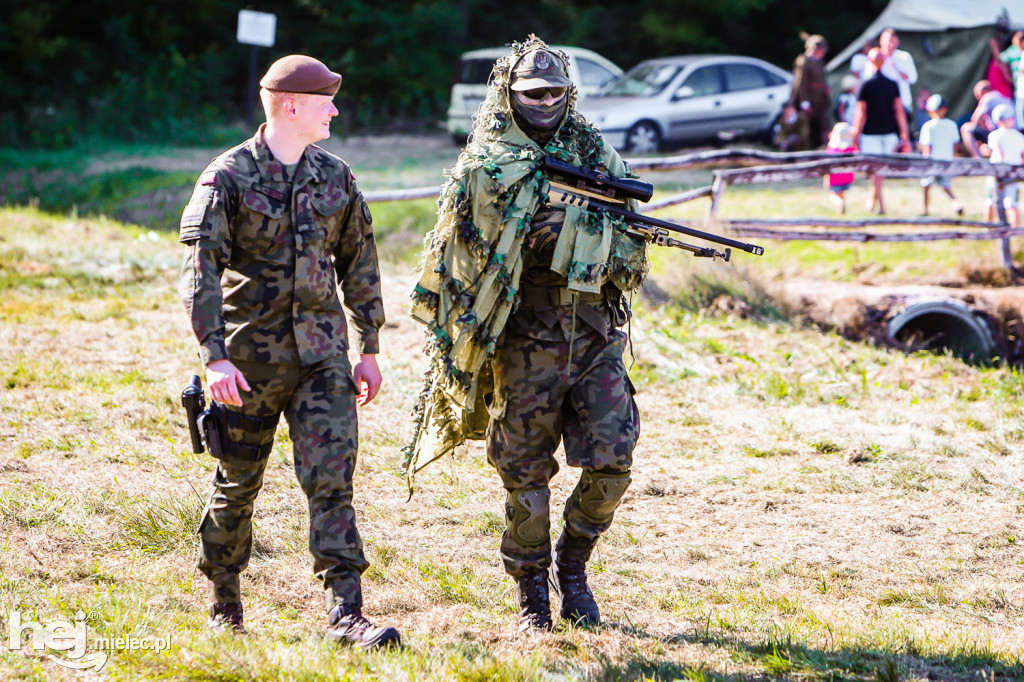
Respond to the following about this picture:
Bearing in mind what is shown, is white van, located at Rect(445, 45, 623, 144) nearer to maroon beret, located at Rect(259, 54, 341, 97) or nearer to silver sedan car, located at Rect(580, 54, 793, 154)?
silver sedan car, located at Rect(580, 54, 793, 154)

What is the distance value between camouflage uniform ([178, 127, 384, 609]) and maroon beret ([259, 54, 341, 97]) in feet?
0.66

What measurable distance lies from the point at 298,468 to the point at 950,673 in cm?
228

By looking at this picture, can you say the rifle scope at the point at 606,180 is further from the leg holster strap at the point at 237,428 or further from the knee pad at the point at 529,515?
the leg holster strap at the point at 237,428

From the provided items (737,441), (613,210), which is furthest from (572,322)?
(737,441)

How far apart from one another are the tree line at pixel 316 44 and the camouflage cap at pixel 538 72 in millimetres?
17796

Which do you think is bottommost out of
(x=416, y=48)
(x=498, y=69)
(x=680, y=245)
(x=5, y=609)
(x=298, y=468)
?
(x=5, y=609)

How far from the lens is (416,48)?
2369 centimetres

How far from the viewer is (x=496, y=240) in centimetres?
359

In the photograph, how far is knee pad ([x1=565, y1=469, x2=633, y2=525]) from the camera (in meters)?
3.63

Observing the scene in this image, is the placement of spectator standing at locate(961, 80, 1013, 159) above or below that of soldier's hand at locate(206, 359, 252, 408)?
above

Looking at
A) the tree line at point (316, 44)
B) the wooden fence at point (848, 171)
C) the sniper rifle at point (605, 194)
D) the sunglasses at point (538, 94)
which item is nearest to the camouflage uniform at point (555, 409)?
the sniper rifle at point (605, 194)

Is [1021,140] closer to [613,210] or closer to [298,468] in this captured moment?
[613,210]

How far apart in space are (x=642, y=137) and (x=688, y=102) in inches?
44.7

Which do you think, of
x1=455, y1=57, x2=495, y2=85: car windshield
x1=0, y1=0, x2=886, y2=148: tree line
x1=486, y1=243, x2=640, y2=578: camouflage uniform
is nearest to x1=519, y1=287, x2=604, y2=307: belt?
x1=486, y1=243, x2=640, y2=578: camouflage uniform
